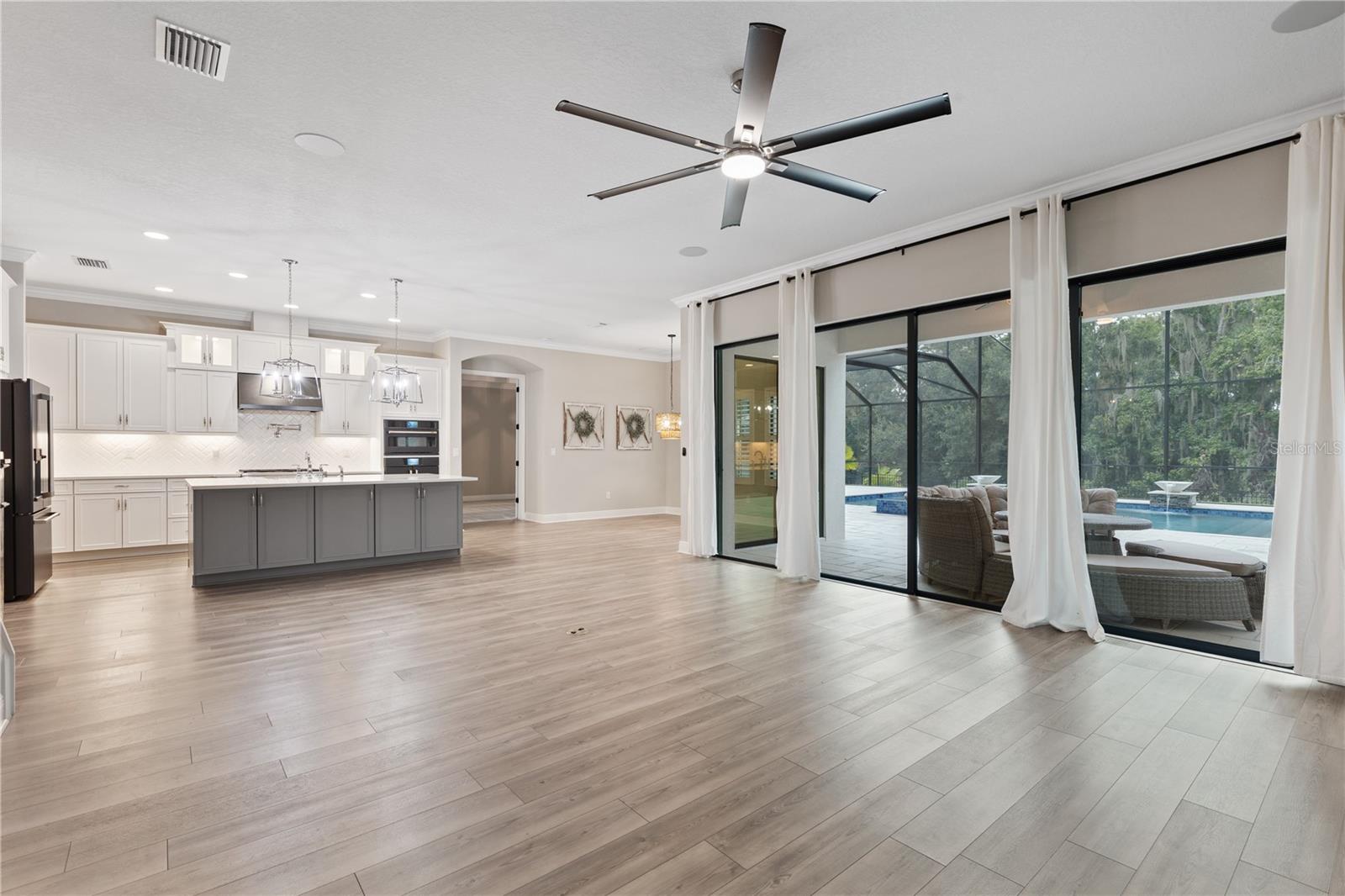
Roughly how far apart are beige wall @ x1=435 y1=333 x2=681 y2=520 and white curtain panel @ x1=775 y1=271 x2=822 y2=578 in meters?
5.29

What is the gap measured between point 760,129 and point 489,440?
12.0 meters

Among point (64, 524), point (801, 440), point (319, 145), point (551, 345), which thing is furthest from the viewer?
point (551, 345)

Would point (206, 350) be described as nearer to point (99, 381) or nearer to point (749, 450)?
point (99, 381)

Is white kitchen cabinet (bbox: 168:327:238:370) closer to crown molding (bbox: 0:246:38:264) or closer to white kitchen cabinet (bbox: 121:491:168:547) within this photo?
white kitchen cabinet (bbox: 121:491:168:547)

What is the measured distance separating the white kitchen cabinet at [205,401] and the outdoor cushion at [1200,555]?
9.34m

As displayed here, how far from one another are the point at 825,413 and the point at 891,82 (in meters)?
3.42

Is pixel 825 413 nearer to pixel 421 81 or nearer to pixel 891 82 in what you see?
pixel 891 82

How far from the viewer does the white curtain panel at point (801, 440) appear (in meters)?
5.86

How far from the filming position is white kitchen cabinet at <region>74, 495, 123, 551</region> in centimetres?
660

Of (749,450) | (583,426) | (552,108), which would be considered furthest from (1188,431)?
(583,426)

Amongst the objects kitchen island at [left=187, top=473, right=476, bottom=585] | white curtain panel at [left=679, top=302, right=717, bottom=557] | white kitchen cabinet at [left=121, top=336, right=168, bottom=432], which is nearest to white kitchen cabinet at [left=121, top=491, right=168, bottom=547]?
white kitchen cabinet at [left=121, top=336, right=168, bottom=432]

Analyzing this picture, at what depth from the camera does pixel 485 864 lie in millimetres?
1818

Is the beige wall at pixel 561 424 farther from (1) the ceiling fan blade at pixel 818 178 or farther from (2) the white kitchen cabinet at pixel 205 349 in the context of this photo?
(1) the ceiling fan blade at pixel 818 178

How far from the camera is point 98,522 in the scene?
6.70 metres
